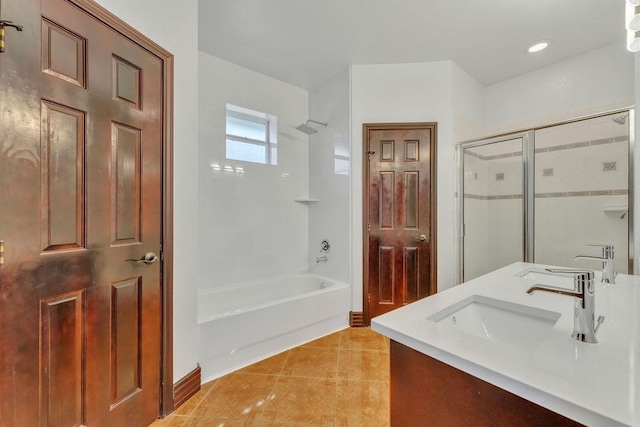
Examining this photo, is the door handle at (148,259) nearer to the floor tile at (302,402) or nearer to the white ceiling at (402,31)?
the floor tile at (302,402)

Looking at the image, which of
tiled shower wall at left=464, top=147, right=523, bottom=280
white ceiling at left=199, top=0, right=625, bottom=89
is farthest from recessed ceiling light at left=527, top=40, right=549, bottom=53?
tiled shower wall at left=464, top=147, right=523, bottom=280

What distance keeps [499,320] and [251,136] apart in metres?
2.74

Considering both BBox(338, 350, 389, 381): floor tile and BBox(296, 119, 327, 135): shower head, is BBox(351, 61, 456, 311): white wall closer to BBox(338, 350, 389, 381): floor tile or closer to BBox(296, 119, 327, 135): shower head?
BBox(296, 119, 327, 135): shower head

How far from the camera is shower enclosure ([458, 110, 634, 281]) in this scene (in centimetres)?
197

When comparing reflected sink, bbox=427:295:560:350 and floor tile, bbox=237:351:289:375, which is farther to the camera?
floor tile, bbox=237:351:289:375

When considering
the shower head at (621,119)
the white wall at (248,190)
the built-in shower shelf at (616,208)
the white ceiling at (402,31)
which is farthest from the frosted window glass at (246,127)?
the built-in shower shelf at (616,208)

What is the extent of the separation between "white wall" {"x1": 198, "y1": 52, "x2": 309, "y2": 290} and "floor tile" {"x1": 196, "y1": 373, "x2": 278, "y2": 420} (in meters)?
1.05

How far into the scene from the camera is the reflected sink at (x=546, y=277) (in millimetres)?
1350

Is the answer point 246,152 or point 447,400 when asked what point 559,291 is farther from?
point 246,152

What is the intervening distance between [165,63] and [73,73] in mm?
504

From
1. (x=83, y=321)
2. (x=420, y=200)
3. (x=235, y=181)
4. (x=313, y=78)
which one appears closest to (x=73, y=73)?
(x=83, y=321)

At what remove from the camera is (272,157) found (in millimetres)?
3143

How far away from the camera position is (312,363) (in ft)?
6.86

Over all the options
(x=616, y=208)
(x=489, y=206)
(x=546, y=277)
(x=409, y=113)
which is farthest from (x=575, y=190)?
(x=409, y=113)
